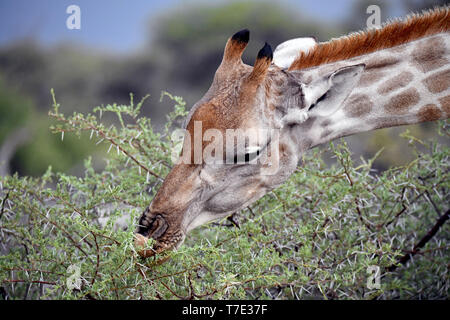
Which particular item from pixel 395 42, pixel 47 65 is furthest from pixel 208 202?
pixel 47 65

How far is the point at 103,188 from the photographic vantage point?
173 inches

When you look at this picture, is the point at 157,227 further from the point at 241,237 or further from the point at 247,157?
the point at 247,157

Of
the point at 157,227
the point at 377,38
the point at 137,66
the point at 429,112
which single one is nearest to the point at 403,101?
the point at 429,112

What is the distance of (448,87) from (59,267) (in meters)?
2.94

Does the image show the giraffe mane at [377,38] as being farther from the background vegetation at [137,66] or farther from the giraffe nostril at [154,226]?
the background vegetation at [137,66]

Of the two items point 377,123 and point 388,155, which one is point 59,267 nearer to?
point 377,123

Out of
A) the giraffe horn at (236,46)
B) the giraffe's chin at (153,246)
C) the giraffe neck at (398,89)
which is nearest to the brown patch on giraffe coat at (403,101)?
the giraffe neck at (398,89)

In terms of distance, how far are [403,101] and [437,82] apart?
28cm

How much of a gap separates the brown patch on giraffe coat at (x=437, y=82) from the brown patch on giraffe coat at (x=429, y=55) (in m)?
0.07

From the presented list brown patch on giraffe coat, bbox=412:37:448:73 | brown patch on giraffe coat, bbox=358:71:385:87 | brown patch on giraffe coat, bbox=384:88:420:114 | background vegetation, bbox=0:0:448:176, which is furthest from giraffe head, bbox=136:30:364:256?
background vegetation, bbox=0:0:448:176

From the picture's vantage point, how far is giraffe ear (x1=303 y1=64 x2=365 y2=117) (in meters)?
3.80

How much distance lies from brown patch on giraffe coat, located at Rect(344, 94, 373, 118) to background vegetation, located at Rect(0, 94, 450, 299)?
27 cm

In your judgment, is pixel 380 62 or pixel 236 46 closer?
pixel 236 46

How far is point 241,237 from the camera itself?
12.6 feet
